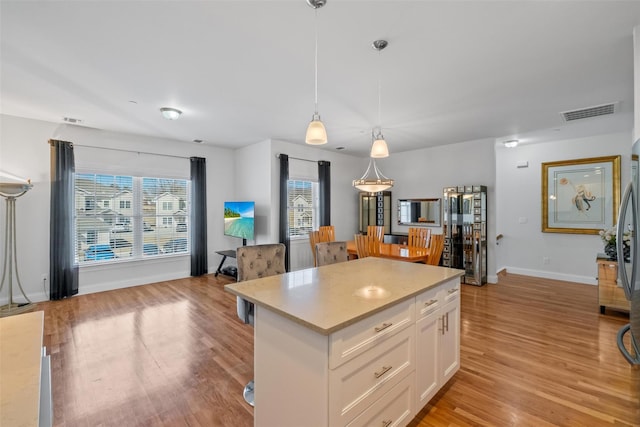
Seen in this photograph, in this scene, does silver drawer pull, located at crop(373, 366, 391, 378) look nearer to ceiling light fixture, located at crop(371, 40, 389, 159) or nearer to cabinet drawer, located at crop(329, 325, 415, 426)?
cabinet drawer, located at crop(329, 325, 415, 426)

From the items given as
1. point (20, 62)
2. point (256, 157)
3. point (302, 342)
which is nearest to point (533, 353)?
point (302, 342)

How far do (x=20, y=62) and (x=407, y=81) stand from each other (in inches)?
143

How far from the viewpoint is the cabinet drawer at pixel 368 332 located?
1288 millimetres

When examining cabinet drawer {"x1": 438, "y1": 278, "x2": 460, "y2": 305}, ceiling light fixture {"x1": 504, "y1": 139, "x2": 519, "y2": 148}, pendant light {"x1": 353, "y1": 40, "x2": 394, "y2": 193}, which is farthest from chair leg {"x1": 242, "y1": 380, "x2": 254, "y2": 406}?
ceiling light fixture {"x1": 504, "y1": 139, "x2": 519, "y2": 148}

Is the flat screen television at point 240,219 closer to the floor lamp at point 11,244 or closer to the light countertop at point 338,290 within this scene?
the floor lamp at point 11,244

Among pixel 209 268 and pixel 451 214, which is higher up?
pixel 451 214

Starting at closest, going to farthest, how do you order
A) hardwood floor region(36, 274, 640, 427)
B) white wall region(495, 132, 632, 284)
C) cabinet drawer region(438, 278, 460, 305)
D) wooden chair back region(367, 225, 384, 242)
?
1. hardwood floor region(36, 274, 640, 427)
2. cabinet drawer region(438, 278, 460, 305)
3. wooden chair back region(367, 225, 384, 242)
4. white wall region(495, 132, 632, 284)

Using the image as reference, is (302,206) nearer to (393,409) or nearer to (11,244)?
(11,244)

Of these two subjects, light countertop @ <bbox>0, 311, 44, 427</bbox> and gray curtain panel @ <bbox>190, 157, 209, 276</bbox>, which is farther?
gray curtain panel @ <bbox>190, 157, 209, 276</bbox>

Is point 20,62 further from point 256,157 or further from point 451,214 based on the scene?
point 451,214

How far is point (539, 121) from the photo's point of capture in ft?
13.8

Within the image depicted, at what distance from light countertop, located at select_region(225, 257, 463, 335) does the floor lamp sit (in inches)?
154

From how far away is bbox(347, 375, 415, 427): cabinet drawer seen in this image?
1.45 metres

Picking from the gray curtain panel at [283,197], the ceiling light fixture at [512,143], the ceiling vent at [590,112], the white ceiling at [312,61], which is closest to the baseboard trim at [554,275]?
the ceiling light fixture at [512,143]
